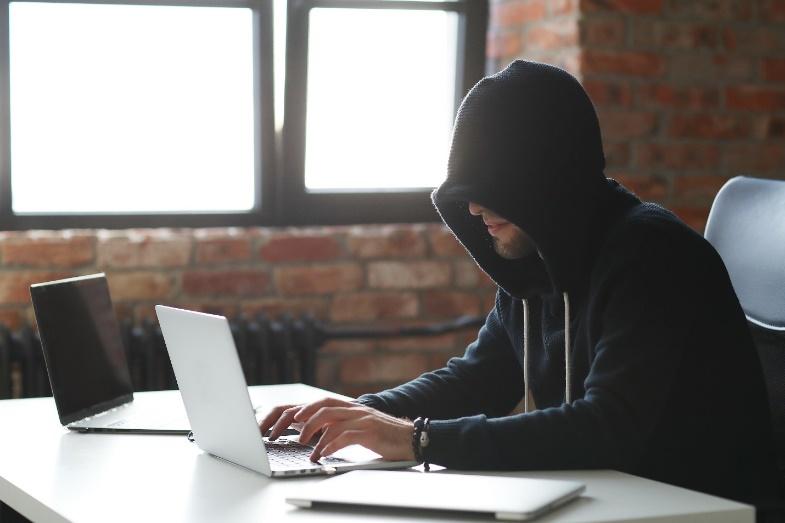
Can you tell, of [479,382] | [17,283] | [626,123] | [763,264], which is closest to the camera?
[763,264]

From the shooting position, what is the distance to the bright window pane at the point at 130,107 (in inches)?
122

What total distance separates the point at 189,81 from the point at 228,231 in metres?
0.43

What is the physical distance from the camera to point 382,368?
10.7ft

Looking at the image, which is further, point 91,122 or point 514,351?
point 91,122

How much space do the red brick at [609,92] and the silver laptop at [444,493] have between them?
191cm

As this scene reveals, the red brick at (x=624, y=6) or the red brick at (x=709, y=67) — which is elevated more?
the red brick at (x=624, y=6)

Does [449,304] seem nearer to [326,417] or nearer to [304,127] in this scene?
[304,127]

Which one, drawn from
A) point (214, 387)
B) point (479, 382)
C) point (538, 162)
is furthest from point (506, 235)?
point (214, 387)

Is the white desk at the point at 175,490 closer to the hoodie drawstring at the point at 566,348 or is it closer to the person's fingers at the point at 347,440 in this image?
the person's fingers at the point at 347,440

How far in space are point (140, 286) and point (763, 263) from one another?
1679 millimetres

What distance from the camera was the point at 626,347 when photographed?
1.61m

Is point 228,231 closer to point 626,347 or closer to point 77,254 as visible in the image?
point 77,254

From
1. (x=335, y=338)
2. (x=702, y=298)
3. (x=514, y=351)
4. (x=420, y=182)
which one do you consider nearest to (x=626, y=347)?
(x=702, y=298)

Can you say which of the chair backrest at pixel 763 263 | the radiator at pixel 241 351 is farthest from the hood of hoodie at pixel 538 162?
the radiator at pixel 241 351
